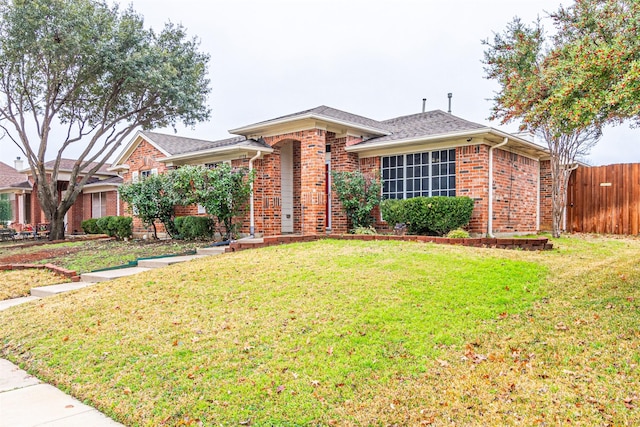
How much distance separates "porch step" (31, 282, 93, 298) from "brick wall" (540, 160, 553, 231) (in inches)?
553

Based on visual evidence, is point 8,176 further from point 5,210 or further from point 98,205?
point 98,205

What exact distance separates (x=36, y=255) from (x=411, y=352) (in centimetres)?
1334

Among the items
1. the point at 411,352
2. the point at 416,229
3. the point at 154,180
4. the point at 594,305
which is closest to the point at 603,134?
the point at 416,229

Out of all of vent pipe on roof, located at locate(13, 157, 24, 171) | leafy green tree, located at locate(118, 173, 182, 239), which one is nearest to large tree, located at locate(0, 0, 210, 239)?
leafy green tree, located at locate(118, 173, 182, 239)

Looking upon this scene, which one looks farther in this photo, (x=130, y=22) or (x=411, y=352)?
(x=130, y=22)

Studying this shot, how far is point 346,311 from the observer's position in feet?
16.3

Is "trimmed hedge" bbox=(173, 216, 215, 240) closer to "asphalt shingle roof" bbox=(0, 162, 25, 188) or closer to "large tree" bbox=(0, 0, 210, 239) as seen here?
"large tree" bbox=(0, 0, 210, 239)

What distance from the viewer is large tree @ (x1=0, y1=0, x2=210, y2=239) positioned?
50.3 feet

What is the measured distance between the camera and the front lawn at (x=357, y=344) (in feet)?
10.6

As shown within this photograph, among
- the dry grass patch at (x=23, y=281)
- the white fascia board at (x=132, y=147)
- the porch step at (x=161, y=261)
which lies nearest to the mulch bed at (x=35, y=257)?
the dry grass patch at (x=23, y=281)

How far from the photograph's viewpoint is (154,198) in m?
14.7

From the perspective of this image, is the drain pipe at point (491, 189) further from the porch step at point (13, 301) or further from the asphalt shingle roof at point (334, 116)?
the porch step at point (13, 301)

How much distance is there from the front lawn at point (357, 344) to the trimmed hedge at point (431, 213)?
11.0 ft

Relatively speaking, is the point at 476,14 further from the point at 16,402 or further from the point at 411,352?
the point at 16,402
